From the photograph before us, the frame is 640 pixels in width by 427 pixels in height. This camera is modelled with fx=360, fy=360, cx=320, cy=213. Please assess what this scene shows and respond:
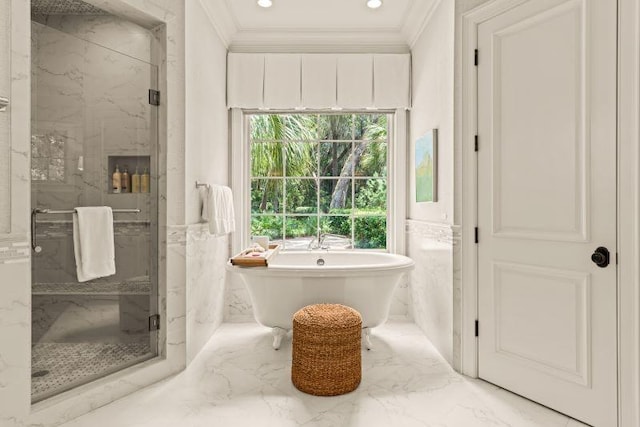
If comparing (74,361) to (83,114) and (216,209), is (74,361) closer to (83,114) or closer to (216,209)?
(216,209)

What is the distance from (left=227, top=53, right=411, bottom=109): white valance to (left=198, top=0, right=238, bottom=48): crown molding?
0.17 m

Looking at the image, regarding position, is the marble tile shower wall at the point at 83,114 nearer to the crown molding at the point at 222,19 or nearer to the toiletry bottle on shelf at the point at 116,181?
the toiletry bottle on shelf at the point at 116,181

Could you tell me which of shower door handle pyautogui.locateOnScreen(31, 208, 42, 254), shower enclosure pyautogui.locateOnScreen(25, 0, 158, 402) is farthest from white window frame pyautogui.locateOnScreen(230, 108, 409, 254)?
shower door handle pyautogui.locateOnScreen(31, 208, 42, 254)

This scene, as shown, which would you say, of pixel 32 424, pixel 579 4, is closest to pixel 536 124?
pixel 579 4

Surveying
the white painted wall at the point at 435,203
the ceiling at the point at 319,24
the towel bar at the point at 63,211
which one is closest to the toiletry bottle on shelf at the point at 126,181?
the towel bar at the point at 63,211

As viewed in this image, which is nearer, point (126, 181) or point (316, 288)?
point (126, 181)

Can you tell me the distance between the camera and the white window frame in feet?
11.2

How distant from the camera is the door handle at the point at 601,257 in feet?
5.36

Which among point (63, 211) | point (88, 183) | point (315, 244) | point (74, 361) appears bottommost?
point (74, 361)

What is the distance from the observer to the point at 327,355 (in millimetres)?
1989

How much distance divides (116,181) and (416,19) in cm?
256
